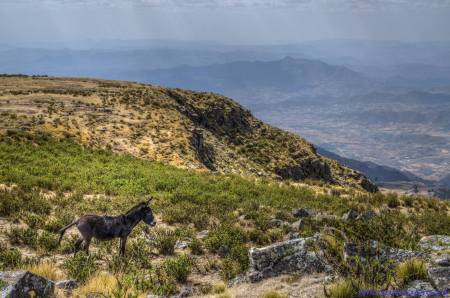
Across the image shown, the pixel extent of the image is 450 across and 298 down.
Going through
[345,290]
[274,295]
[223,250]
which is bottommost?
[223,250]

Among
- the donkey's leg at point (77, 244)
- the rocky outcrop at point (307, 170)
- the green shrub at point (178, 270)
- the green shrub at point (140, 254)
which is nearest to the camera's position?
the green shrub at point (178, 270)

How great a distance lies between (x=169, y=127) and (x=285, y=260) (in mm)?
38479

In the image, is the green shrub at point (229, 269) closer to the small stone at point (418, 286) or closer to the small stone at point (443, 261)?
the small stone at point (418, 286)

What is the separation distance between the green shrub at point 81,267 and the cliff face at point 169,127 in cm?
2531

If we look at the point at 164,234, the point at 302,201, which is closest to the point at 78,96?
the point at 302,201

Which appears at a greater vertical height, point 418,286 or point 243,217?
point 418,286

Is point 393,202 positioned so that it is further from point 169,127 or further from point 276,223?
point 169,127

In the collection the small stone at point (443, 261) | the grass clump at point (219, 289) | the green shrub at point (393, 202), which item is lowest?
the grass clump at point (219, 289)

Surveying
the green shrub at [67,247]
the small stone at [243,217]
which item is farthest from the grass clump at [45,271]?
the small stone at [243,217]

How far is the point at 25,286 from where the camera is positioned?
7906 mm

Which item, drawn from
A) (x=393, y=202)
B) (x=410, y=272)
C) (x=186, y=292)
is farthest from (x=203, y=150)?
(x=410, y=272)

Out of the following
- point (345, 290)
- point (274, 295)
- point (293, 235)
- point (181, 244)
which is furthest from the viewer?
point (293, 235)

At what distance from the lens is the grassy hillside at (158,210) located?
1158 cm

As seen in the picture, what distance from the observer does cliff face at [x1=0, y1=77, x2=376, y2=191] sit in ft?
128
